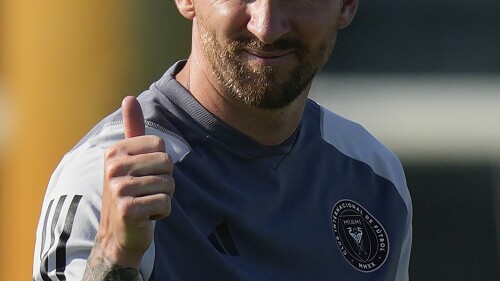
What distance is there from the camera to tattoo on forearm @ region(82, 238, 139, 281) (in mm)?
1953

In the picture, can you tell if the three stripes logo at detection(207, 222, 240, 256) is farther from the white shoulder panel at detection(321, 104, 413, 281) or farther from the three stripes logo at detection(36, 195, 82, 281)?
the white shoulder panel at detection(321, 104, 413, 281)

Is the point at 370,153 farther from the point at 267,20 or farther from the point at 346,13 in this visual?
the point at 267,20

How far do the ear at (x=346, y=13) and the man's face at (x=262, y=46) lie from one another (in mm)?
160

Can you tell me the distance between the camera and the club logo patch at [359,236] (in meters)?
2.48

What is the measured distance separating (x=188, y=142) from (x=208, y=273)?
0.25 meters

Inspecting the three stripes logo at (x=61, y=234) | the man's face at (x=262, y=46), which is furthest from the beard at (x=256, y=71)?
the three stripes logo at (x=61, y=234)

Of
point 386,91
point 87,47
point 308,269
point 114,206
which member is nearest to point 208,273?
point 308,269

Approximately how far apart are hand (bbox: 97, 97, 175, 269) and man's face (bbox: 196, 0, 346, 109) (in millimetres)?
395

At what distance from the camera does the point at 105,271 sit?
1957 mm

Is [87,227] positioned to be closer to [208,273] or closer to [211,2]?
[208,273]

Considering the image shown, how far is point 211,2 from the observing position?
7.66ft

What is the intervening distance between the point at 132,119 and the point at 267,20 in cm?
39

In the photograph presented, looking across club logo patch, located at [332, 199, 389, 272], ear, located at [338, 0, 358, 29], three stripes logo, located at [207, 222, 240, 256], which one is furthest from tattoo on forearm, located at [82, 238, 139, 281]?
ear, located at [338, 0, 358, 29]

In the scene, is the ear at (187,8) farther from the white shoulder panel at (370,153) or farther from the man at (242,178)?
the white shoulder panel at (370,153)
